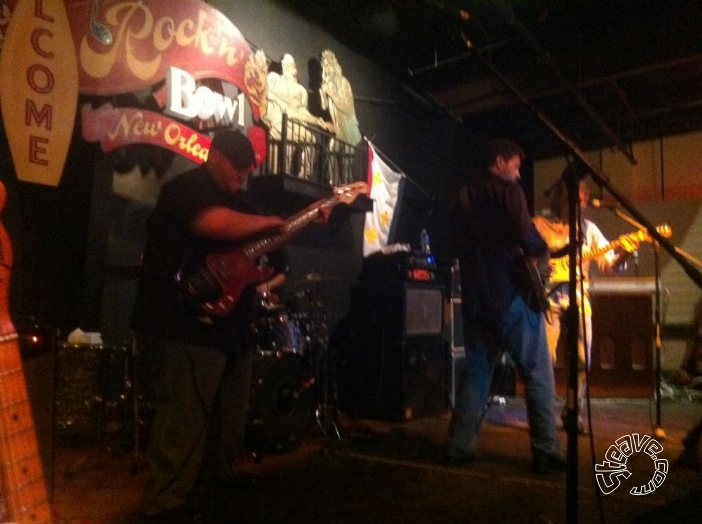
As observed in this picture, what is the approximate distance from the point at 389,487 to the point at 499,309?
43.3 inches

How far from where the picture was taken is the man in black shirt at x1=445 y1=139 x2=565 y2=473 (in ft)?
10.4

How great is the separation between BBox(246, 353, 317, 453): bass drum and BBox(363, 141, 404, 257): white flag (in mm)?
2551

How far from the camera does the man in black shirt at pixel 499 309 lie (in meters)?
3.17

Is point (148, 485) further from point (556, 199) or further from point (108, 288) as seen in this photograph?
point (556, 199)

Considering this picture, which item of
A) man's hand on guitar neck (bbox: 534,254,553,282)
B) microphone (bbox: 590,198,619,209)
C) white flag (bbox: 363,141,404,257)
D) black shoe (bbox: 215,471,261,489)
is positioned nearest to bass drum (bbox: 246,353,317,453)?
black shoe (bbox: 215,471,261,489)

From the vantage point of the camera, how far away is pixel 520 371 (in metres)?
3.27

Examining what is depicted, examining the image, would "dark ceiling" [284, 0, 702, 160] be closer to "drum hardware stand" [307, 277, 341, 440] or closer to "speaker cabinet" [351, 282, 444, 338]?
"speaker cabinet" [351, 282, 444, 338]

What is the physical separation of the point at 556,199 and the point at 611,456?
1.91 metres

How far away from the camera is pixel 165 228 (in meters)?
2.40

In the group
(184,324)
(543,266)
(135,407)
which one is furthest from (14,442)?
(543,266)

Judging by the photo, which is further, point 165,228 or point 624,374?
point 624,374

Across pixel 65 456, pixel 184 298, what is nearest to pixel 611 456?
pixel 184 298

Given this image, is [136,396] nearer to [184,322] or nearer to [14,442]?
[184,322]

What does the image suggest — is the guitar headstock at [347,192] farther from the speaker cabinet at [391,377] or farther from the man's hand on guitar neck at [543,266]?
the speaker cabinet at [391,377]
